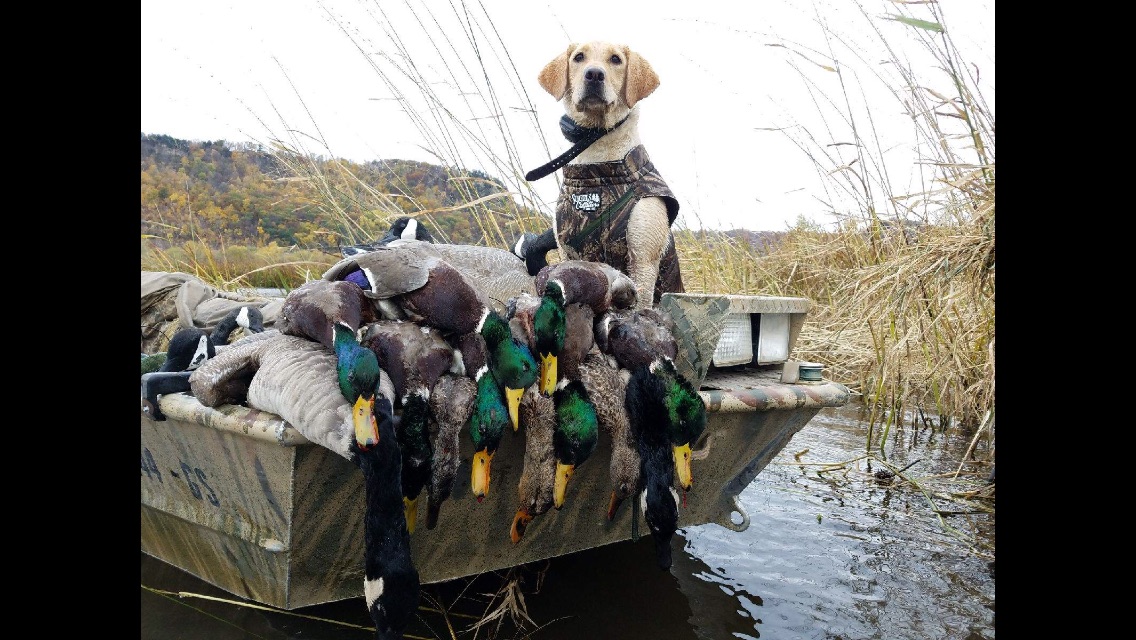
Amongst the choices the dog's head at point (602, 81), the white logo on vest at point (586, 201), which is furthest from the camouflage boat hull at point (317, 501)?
the dog's head at point (602, 81)

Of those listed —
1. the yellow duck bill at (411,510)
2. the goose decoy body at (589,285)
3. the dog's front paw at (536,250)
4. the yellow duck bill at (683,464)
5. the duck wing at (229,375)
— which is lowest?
the yellow duck bill at (411,510)

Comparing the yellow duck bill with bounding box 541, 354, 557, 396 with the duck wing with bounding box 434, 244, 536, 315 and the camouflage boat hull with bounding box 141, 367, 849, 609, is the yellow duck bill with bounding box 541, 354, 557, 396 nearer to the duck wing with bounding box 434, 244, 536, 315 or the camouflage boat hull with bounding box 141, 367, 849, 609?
the camouflage boat hull with bounding box 141, 367, 849, 609

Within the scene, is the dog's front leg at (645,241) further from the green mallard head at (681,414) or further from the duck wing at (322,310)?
the duck wing at (322,310)

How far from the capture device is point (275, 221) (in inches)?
244

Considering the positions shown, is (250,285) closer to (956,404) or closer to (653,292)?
(653,292)

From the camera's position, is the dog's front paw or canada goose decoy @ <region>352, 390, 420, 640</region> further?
the dog's front paw

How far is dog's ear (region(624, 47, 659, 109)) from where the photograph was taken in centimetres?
326

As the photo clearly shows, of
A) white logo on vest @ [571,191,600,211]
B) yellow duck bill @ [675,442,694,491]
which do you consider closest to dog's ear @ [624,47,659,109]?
white logo on vest @ [571,191,600,211]

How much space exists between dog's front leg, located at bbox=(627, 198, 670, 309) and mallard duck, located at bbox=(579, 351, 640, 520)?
743mm

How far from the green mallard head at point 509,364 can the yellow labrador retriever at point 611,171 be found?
1.08 m

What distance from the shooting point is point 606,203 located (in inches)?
127

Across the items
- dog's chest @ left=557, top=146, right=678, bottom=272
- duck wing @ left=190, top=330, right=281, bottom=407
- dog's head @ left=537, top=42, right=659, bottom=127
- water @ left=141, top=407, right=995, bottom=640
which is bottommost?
water @ left=141, top=407, right=995, bottom=640

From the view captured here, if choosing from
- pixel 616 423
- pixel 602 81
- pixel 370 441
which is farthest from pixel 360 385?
pixel 602 81

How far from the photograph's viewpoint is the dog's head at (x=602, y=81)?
10.5ft
